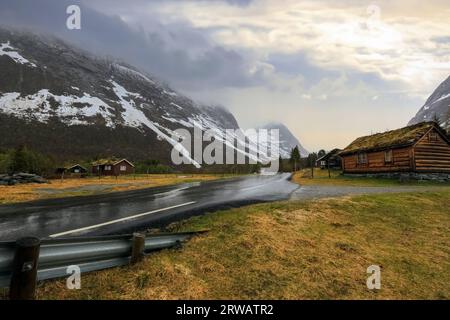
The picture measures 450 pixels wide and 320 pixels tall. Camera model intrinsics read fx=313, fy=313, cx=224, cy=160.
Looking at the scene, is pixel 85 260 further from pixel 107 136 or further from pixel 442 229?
pixel 107 136

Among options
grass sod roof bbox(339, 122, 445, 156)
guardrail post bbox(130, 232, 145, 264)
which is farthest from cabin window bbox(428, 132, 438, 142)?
guardrail post bbox(130, 232, 145, 264)

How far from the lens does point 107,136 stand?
150 m

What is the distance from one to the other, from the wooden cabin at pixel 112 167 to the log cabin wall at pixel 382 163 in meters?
68.6

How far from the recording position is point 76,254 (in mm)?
4488

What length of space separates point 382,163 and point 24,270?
3651cm

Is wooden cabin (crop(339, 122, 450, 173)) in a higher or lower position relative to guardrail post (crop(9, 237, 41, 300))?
higher

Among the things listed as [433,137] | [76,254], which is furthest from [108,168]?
[76,254]

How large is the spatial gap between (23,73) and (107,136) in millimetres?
78093

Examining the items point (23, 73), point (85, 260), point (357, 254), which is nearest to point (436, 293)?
point (357, 254)

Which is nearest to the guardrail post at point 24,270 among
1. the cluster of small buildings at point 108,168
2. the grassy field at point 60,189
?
the grassy field at point 60,189

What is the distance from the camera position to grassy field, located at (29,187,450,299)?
4.81 meters

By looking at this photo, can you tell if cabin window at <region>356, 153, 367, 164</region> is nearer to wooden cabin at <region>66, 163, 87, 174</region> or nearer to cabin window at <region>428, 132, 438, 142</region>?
cabin window at <region>428, 132, 438, 142</region>

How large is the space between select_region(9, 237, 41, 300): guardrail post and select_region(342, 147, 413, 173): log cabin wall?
33.4m
